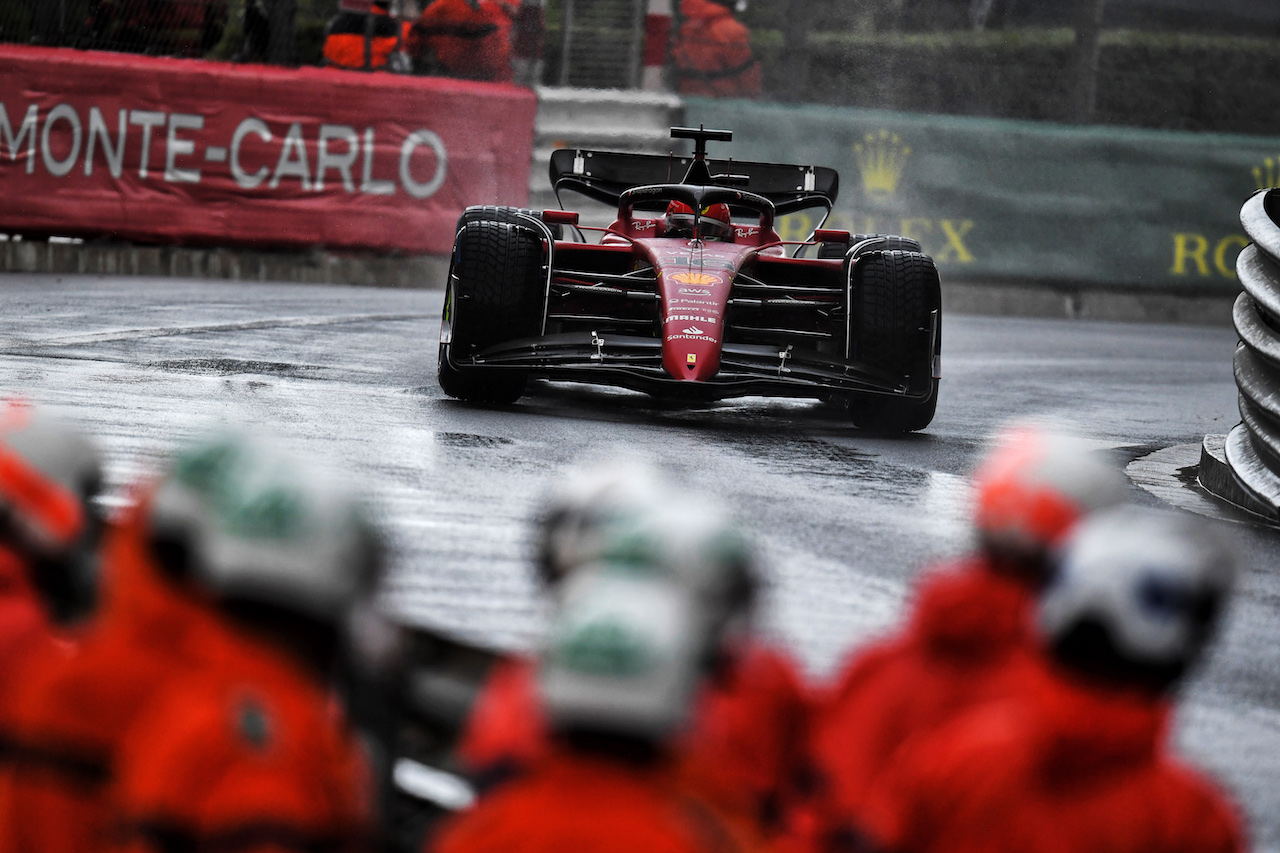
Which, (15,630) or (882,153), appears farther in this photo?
(882,153)

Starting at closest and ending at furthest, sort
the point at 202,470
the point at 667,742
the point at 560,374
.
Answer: the point at 667,742 < the point at 202,470 < the point at 560,374

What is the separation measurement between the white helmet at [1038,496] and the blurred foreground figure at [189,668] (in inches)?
29.2

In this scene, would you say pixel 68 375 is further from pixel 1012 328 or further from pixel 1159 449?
pixel 1012 328

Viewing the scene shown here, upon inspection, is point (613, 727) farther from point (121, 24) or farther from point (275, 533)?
point (121, 24)

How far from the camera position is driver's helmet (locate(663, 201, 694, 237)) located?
1012 cm

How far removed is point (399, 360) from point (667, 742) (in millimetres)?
9096

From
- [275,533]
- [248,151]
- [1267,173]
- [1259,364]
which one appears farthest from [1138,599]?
[1267,173]

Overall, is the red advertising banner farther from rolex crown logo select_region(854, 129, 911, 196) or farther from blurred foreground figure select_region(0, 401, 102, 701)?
blurred foreground figure select_region(0, 401, 102, 701)

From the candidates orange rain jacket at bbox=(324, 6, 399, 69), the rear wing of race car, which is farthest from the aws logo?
orange rain jacket at bbox=(324, 6, 399, 69)

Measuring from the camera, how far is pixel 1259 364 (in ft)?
24.7

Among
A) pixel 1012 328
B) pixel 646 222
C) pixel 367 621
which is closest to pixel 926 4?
pixel 1012 328

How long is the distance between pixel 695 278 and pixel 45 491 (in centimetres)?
658

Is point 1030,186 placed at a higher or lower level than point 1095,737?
higher

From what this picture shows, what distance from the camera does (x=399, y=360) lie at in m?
10.5
